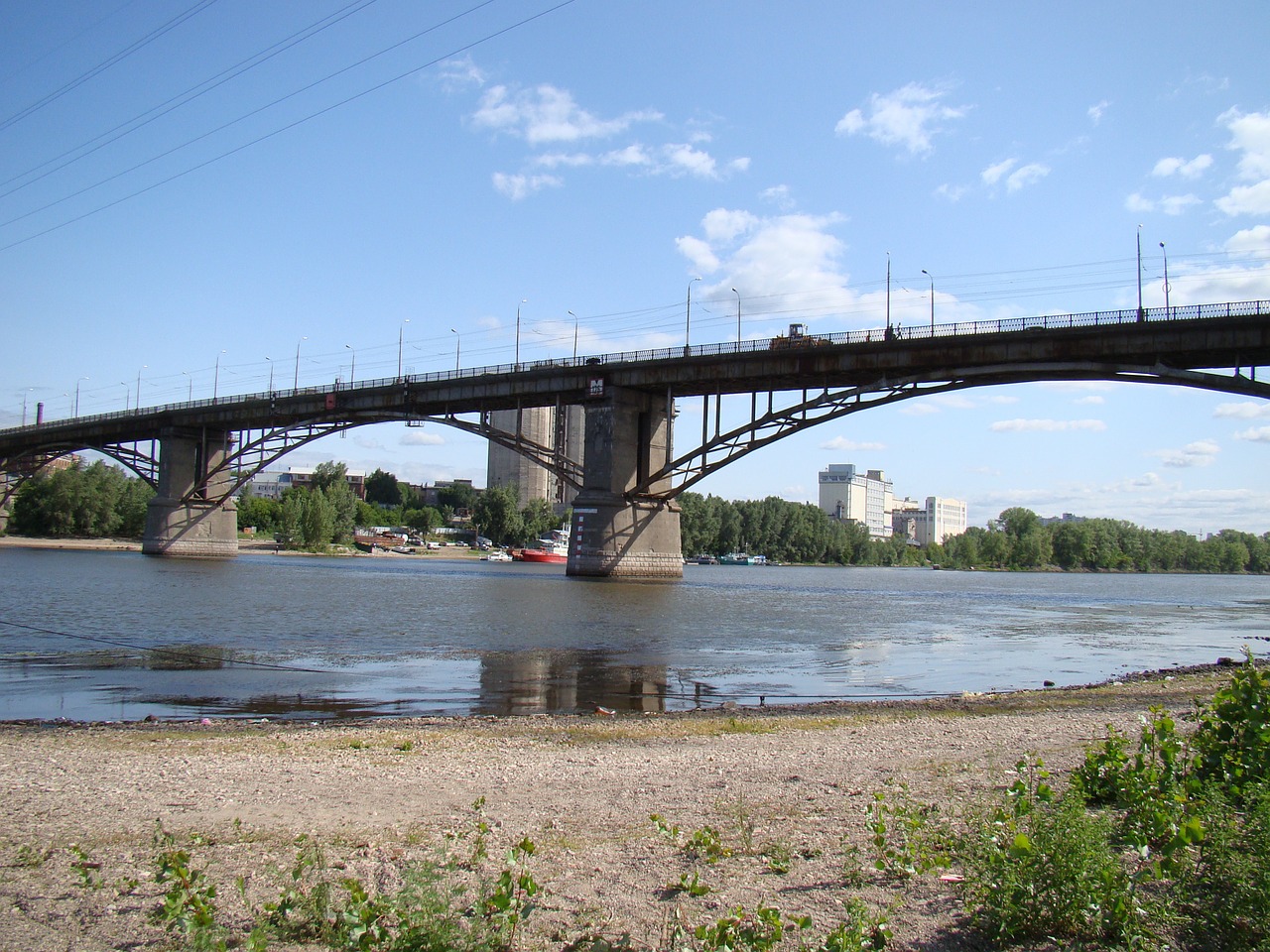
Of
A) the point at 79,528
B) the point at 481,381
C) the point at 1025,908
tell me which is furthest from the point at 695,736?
the point at 79,528

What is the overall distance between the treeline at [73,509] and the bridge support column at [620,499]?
289 feet

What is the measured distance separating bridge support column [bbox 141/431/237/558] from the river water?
46.0 meters

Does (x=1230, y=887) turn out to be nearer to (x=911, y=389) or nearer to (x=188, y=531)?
(x=911, y=389)

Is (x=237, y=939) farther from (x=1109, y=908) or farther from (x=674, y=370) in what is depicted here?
(x=674, y=370)

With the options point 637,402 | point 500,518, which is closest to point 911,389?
point 637,402

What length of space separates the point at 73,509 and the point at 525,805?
483 feet

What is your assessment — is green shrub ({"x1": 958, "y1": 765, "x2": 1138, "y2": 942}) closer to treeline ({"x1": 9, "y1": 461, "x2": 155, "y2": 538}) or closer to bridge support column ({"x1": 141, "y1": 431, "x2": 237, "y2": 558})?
bridge support column ({"x1": 141, "y1": 431, "x2": 237, "y2": 558})

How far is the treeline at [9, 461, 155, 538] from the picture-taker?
440ft

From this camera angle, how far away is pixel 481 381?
266 ft

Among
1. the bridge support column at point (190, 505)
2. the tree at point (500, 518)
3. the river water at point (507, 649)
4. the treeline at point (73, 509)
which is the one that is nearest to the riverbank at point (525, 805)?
the river water at point (507, 649)

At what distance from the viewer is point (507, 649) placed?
1080 inches

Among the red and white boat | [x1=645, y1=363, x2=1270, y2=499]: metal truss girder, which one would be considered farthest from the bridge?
the red and white boat

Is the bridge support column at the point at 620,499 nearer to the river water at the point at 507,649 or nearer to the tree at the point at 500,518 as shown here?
the river water at the point at 507,649

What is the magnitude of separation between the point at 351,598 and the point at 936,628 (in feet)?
89.9
